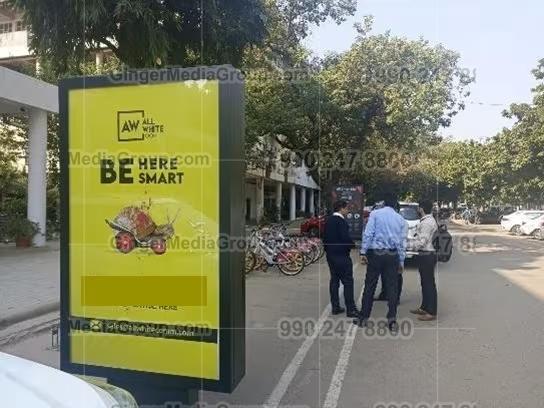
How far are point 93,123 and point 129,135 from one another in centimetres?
33

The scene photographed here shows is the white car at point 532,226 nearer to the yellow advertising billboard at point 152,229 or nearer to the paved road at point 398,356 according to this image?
the paved road at point 398,356

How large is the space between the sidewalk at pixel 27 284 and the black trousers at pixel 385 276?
466 cm

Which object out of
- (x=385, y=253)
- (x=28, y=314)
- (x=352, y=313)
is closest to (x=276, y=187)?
(x=352, y=313)

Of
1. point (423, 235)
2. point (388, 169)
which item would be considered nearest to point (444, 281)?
point (423, 235)

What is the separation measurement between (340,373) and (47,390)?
351 cm

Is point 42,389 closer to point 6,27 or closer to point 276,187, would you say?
point 276,187

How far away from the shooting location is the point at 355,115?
20938 millimetres

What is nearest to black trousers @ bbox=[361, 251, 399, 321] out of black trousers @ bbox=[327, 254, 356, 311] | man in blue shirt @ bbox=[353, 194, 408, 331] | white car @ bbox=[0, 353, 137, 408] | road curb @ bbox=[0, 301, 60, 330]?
man in blue shirt @ bbox=[353, 194, 408, 331]

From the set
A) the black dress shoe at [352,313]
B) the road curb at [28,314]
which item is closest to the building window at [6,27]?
the road curb at [28,314]

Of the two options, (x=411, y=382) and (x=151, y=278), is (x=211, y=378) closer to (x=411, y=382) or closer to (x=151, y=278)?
(x=151, y=278)

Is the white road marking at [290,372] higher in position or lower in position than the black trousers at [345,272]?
lower

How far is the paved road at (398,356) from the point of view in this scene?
4.66 metres

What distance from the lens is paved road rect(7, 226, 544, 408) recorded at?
466 centimetres

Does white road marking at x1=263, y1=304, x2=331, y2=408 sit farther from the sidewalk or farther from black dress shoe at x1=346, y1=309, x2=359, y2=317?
the sidewalk
